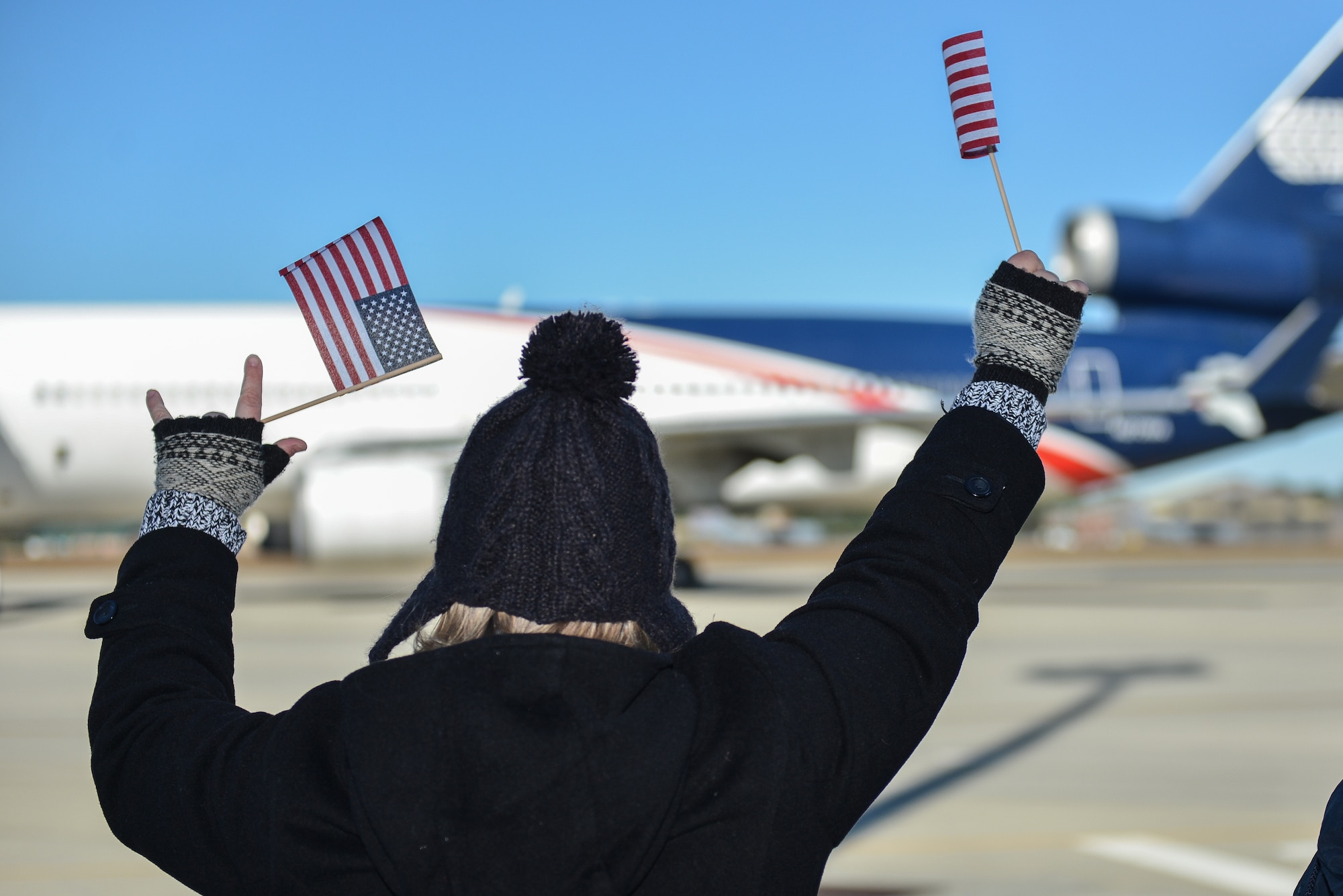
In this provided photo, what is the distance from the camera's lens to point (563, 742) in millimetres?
813

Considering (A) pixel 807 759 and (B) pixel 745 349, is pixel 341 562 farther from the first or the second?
(A) pixel 807 759

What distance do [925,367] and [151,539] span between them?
43.1 feet

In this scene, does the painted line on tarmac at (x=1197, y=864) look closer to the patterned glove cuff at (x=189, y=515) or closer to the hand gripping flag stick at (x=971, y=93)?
the hand gripping flag stick at (x=971, y=93)

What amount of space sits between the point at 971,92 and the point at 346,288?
722mm

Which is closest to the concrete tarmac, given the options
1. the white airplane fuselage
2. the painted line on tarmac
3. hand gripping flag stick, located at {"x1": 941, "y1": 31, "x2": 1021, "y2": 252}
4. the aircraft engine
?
the painted line on tarmac

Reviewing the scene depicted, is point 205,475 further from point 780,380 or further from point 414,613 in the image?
point 780,380

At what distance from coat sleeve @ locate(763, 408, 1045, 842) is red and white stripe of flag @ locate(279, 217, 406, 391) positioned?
1.93 feet

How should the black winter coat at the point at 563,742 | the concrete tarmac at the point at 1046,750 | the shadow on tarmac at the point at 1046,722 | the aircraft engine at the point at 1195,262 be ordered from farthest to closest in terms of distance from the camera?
1. the aircraft engine at the point at 1195,262
2. the shadow on tarmac at the point at 1046,722
3. the concrete tarmac at the point at 1046,750
4. the black winter coat at the point at 563,742

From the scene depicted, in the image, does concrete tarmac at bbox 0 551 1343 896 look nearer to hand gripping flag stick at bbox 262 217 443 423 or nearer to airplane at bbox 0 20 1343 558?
airplane at bbox 0 20 1343 558

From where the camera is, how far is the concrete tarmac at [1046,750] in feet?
11.0

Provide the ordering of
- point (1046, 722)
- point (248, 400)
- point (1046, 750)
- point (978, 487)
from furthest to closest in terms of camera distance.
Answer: point (1046, 722)
point (1046, 750)
point (248, 400)
point (978, 487)

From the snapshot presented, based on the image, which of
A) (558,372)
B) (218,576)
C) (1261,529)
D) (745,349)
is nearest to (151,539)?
(218,576)

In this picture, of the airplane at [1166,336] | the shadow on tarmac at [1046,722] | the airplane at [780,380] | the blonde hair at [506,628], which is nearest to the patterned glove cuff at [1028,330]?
the blonde hair at [506,628]

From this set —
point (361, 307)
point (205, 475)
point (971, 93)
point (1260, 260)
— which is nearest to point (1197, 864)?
point (971, 93)
